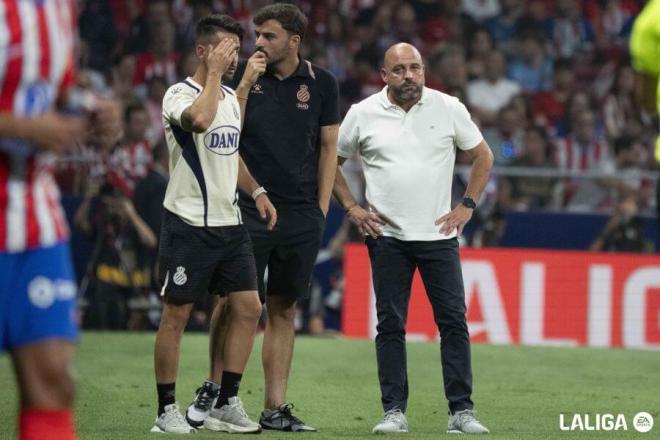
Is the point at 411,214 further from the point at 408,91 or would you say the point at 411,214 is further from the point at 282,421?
the point at 282,421

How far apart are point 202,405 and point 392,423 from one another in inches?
40.8

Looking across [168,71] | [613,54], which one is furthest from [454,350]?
[613,54]

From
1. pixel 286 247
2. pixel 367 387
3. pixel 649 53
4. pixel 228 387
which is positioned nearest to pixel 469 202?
pixel 286 247

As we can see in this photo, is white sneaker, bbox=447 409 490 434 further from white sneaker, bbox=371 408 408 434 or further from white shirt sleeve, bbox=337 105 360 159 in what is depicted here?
white shirt sleeve, bbox=337 105 360 159

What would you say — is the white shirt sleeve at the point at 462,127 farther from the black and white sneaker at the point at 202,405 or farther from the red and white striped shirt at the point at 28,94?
the red and white striped shirt at the point at 28,94

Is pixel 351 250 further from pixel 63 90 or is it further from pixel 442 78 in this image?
pixel 63 90

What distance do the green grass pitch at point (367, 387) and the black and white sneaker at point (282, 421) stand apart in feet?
0.46

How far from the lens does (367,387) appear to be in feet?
31.3

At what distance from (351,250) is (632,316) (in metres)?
2.97

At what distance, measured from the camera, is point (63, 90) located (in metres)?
4.16

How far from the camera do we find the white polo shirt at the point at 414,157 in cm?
752

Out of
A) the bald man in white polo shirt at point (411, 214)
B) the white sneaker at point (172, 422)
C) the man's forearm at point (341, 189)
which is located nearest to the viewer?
the white sneaker at point (172, 422)

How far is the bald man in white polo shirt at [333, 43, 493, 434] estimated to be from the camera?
744 centimetres

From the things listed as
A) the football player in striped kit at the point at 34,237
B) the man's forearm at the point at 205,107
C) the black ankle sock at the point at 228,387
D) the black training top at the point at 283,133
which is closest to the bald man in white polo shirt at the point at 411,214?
the black training top at the point at 283,133
